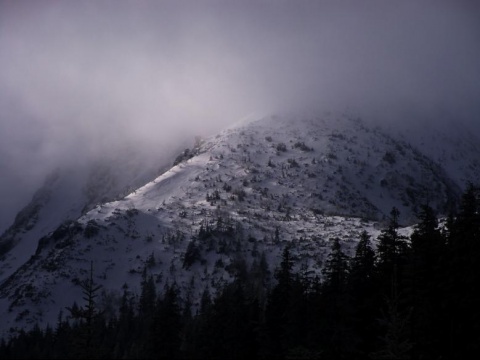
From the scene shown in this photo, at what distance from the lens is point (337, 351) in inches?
2126

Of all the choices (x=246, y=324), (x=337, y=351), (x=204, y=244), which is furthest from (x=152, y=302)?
(x=337, y=351)

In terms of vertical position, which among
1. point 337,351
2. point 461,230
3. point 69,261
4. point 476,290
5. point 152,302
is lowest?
point 337,351

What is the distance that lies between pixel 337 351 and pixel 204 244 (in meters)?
137

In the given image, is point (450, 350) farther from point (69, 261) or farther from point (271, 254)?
point (69, 261)

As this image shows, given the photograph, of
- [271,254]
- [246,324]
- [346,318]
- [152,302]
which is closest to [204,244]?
[271,254]

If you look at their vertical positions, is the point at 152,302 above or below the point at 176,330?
above

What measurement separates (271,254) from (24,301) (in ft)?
245

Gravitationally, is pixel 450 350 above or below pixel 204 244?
below

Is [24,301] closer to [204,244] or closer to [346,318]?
[204,244]

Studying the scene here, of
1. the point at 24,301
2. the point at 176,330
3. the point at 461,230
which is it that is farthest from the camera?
the point at 24,301

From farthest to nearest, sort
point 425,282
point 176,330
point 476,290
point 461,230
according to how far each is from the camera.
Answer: point 176,330, point 425,282, point 461,230, point 476,290

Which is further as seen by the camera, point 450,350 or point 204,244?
point 204,244

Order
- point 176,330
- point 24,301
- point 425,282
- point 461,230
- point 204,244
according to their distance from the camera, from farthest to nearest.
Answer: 1. point 204,244
2. point 24,301
3. point 176,330
4. point 425,282
5. point 461,230

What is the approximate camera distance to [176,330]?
2490 inches
